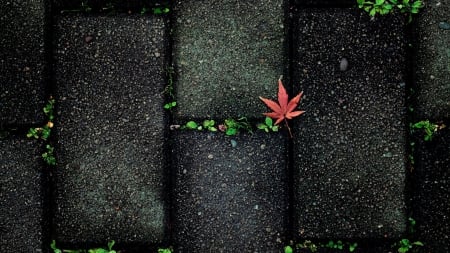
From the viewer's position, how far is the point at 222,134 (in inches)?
87.3

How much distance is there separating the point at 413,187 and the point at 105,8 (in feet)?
5.27

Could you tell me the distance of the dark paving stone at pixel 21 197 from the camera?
2.22 meters

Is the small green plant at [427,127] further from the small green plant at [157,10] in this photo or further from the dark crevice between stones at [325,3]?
the small green plant at [157,10]

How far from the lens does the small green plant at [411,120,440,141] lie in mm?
2189

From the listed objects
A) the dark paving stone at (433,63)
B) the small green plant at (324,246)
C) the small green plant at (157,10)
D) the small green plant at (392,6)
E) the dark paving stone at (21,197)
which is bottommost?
the small green plant at (324,246)

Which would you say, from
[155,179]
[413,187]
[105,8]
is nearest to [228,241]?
[155,179]

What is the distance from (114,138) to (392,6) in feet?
4.52

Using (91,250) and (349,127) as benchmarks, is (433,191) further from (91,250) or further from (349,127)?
(91,250)

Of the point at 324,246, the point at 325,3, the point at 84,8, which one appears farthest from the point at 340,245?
the point at 84,8

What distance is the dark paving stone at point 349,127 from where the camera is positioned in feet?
7.19

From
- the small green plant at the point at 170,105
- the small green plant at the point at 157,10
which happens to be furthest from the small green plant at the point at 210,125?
the small green plant at the point at 157,10

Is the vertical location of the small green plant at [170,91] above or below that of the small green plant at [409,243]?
above

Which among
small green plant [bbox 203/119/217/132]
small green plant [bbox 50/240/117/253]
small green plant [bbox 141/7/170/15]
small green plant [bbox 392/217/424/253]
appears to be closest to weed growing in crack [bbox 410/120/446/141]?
small green plant [bbox 392/217/424/253]

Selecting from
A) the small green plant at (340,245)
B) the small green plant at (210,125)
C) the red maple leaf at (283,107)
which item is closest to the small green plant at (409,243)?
the small green plant at (340,245)
